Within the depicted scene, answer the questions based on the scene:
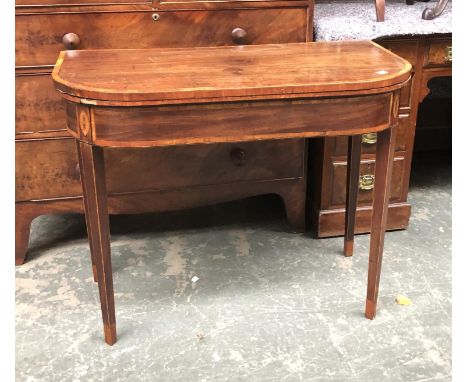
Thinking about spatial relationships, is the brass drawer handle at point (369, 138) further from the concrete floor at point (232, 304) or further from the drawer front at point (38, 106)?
the drawer front at point (38, 106)

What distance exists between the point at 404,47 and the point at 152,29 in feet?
3.08

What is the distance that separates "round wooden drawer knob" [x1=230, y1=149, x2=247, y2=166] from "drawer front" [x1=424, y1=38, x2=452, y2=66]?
79 cm

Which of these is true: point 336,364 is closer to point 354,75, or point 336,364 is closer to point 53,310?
point 354,75

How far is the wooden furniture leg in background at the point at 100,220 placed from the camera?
4.93 ft

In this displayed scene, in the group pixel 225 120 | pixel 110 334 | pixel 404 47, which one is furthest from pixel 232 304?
pixel 404 47

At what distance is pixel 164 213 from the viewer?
257 cm

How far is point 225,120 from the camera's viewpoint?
4.75ft

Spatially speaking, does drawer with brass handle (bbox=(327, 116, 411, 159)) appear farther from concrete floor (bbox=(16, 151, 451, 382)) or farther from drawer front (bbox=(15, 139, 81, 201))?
drawer front (bbox=(15, 139, 81, 201))

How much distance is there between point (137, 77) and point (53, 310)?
902 millimetres

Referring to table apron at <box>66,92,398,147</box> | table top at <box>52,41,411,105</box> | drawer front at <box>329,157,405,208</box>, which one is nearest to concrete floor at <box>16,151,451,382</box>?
drawer front at <box>329,157,405,208</box>

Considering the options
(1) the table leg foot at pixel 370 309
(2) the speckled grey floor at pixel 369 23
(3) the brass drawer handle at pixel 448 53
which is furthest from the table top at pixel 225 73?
(1) the table leg foot at pixel 370 309

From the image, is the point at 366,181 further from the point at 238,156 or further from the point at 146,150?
the point at 146,150

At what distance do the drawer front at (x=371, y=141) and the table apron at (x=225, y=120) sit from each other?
2.03 ft

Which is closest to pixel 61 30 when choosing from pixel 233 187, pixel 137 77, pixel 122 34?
pixel 122 34
